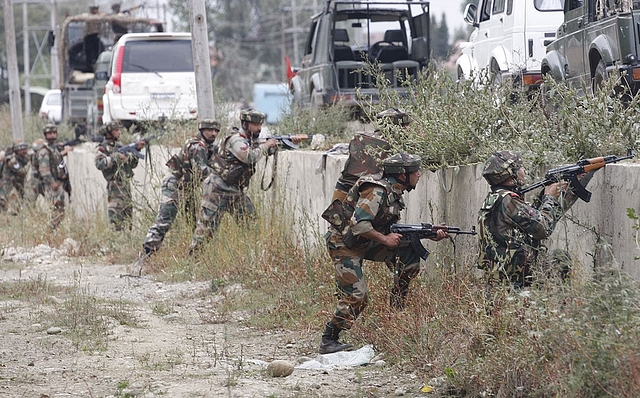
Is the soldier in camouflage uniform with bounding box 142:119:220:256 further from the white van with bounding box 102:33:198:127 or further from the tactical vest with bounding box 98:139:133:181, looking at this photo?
the white van with bounding box 102:33:198:127

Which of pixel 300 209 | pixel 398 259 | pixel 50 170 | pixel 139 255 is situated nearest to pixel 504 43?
pixel 300 209

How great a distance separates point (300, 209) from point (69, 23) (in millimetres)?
14710

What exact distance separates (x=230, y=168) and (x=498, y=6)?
4.73 m

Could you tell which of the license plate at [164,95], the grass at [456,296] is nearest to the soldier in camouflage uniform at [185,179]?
the grass at [456,296]

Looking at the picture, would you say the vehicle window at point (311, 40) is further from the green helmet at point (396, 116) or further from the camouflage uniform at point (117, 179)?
the green helmet at point (396, 116)

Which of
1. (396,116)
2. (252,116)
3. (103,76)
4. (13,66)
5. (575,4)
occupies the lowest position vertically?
(396,116)

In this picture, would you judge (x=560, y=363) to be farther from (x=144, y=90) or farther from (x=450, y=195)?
(x=144, y=90)

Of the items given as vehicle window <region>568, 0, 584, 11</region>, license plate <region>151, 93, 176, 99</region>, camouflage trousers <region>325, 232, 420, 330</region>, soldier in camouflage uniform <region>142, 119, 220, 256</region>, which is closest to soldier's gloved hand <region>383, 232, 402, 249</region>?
camouflage trousers <region>325, 232, 420, 330</region>

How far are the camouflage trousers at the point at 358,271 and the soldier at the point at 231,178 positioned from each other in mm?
3369

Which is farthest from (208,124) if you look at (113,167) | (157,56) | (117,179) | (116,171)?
(157,56)

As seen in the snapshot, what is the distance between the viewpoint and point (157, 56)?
18.5 meters

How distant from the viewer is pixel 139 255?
460 inches

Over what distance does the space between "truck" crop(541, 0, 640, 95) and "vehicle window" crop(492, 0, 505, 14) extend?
2.01m

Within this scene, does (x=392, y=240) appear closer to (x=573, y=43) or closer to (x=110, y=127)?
(x=573, y=43)
